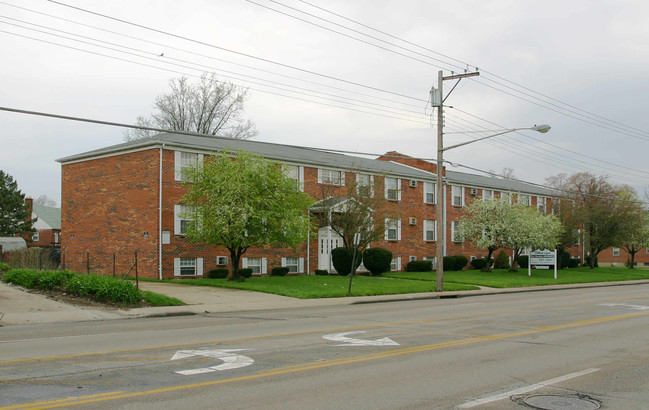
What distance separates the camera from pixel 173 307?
726 inches

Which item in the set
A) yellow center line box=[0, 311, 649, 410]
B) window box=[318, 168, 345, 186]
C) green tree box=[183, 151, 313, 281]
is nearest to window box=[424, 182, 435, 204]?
window box=[318, 168, 345, 186]

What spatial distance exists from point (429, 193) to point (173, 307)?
3112 cm

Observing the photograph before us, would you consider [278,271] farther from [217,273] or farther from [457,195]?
[457,195]

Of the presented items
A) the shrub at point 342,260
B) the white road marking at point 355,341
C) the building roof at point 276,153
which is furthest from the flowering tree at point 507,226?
the white road marking at point 355,341

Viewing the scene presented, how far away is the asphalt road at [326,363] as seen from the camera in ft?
23.2

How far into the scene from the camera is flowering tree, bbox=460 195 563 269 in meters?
41.9

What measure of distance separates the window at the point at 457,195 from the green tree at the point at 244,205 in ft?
76.9

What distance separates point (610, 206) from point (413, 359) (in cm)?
4925

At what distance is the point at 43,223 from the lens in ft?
251

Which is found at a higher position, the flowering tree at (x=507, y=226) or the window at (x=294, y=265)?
the flowering tree at (x=507, y=226)

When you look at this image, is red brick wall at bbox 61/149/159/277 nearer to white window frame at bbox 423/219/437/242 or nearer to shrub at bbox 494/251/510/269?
white window frame at bbox 423/219/437/242

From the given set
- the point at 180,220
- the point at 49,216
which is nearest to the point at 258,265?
the point at 180,220

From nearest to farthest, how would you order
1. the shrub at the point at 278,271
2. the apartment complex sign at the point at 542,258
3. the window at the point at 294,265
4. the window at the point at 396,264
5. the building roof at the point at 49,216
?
1. the shrub at the point at 278,271
2. the window at the point at 294,265
3. the apartment complex sign at the point at 542,258
4. the window at the point at 396,264
5. the building roof at the point at 49,216

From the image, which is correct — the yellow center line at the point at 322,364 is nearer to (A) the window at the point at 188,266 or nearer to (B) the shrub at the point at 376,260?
(A) the window at the point at 188,266
